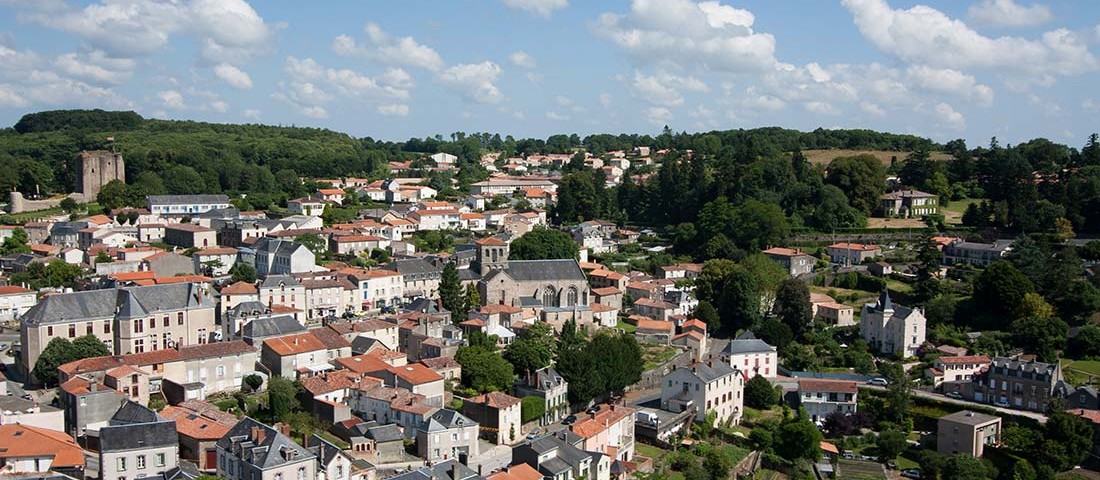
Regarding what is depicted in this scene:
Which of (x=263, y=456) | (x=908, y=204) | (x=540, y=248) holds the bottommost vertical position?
(x=263, y=456)

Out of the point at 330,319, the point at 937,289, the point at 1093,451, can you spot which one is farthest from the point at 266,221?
the point at 1093,451

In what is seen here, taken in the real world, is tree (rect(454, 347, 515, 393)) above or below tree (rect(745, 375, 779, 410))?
above

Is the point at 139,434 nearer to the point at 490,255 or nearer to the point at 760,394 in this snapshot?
the point at 760,394

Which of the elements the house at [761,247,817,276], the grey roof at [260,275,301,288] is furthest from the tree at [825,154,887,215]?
the grey roof at [260,275,301,288]

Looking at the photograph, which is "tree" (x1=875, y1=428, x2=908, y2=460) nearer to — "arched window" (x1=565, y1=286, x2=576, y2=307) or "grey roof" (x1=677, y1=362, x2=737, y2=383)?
"grey roof" (x1=677, y1=362, x2=737, y2=383)

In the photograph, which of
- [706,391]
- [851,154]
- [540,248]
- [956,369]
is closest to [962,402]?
[956,369]

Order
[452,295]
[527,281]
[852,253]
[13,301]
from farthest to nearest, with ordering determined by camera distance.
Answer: [852,253]
[527,281]
[452,295]
[13,301]

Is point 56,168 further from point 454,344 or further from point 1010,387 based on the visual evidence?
point 1010,387
